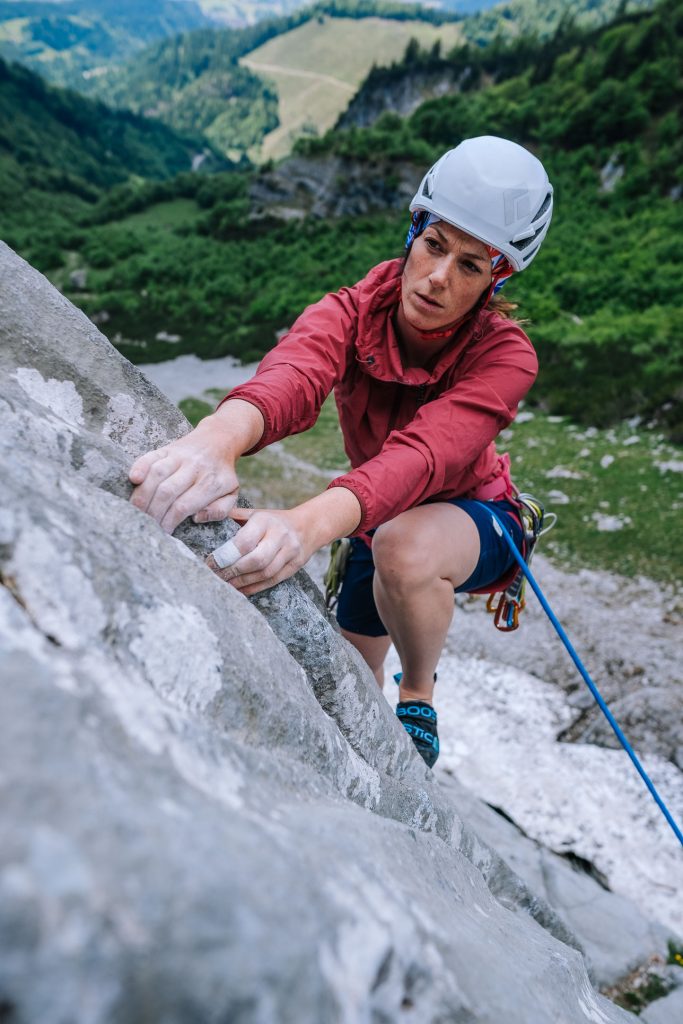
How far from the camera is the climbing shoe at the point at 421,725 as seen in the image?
112 inches

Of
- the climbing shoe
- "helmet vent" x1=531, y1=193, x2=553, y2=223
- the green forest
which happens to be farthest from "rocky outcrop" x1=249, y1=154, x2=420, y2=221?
the climbing shoe

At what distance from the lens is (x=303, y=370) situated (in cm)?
244

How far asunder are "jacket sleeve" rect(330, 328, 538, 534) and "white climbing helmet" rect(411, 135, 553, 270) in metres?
0.38

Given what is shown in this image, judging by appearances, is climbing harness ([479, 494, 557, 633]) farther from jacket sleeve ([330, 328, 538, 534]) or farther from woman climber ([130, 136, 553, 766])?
jacket sleeve ([330, 328, 538, 534])

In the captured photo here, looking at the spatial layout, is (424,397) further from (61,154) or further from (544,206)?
(61,154)

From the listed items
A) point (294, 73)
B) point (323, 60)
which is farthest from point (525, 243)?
point (323, 60)

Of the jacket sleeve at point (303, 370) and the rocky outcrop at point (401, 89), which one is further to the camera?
the rocky outcrop at point (401, 89)

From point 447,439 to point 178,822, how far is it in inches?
68.8

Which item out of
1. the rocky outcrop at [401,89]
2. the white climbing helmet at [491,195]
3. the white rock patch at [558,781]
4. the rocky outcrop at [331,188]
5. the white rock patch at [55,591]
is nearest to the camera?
the white rock patch at [55,591]

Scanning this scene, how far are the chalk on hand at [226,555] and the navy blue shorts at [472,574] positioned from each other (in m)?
1.16

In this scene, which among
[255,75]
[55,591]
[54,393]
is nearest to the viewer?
[55,591]

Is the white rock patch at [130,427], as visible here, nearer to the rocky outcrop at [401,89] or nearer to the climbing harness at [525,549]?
the climbing harness at [525,549]

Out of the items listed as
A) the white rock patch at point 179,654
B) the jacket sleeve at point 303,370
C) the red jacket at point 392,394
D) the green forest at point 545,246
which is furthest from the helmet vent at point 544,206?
the green forest at point 545,246

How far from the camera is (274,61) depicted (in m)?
169
